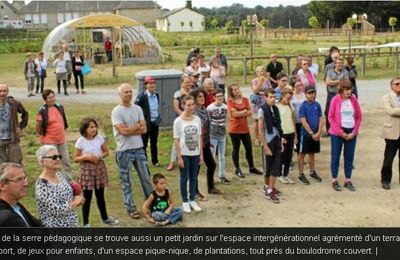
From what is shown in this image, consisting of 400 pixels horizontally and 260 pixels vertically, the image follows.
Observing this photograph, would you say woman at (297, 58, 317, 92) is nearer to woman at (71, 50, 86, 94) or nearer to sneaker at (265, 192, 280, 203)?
sneaker at (265, 192, 280, 203)

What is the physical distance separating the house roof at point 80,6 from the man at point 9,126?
89.1 m

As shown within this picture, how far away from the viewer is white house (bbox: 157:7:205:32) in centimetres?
9625

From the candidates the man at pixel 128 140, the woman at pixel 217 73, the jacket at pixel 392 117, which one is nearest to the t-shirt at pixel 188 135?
the man at pixel 128 140

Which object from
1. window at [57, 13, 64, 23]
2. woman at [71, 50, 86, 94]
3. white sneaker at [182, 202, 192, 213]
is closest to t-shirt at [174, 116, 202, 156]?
white sneaker at [182, 202, 192, 213]

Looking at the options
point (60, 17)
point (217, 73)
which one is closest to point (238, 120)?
point (217, 73)

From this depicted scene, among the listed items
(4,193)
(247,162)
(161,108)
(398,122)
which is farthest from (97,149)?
(161,108)

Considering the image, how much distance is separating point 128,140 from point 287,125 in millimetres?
2531

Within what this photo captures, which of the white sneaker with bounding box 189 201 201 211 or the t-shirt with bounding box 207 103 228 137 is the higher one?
the t-shirt with bounding box 207 103 228 137

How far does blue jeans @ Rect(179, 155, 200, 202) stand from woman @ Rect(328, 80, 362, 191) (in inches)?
87.0

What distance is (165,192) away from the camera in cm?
705

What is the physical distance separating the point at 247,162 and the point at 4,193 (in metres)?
6.24

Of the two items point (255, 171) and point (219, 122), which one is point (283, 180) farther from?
point (219, 122)

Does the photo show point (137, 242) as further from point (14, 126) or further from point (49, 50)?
point (49, 50)

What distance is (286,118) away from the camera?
Answer: 833cm
